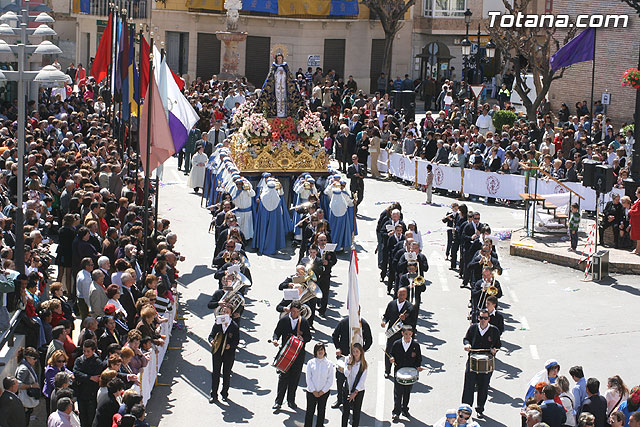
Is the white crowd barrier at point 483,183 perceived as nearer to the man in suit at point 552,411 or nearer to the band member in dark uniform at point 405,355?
the band member in dark uniform at point 405,355

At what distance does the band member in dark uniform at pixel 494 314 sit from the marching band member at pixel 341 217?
815cm

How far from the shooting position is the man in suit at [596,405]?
44.1 feet

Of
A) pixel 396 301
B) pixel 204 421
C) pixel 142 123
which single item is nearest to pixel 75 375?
pixel 204 421

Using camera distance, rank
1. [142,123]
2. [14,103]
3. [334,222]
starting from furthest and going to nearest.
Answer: [14,103]
[334,222]
[142,123]

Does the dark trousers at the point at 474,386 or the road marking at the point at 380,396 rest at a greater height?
the dark trousers at the point at 474,386

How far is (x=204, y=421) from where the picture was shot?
15.0 m

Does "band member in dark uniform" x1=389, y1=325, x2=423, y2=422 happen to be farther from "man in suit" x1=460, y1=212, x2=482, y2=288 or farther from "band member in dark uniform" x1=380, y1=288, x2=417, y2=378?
"man in suit" x1=460, y1=212, x2=482, y2=288

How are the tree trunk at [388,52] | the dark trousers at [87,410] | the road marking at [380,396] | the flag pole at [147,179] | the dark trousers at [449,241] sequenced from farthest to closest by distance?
the tree trunk at [388,52]
the dark trousers at [449,241]
the flag pole at [147,179]
the road marking at [380,396]
the dark trousers at [87,410]

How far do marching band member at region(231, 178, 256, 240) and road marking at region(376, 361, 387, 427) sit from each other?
24.1ft

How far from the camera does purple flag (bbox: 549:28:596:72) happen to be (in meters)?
Result: 32.0

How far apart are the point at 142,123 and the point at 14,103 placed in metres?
14.1

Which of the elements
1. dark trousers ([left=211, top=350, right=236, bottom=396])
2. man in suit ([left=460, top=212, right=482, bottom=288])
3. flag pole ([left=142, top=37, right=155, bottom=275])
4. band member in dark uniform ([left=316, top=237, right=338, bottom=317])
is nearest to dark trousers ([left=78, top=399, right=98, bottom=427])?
dark trousers ([left=211, top=350, right=236, bottom=396])

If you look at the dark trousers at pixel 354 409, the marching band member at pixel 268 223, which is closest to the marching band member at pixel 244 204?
the marching band member at pixel 268 223

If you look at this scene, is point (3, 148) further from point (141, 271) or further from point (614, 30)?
point (614, 30)
